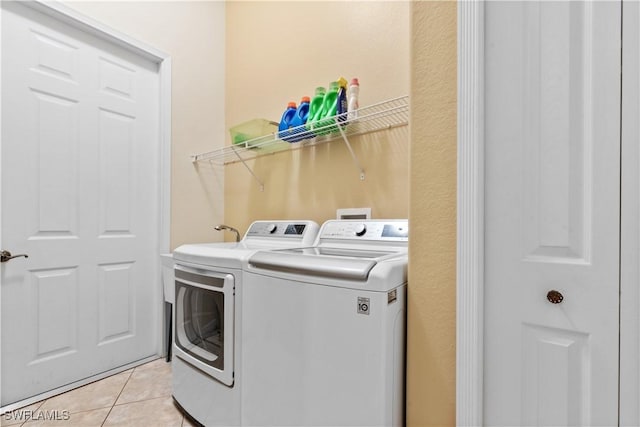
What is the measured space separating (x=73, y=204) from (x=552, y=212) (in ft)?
7.72

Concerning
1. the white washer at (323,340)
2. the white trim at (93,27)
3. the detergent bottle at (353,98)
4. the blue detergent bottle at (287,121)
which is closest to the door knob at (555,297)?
the white washer at (323,340)

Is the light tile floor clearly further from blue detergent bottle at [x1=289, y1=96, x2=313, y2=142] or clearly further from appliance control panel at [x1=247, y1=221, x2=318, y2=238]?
blue detergent bottle at [x1=289, y1=96, x2=313, y2=142]

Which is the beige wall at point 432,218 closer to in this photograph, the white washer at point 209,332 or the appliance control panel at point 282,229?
the white washer at point 209,332

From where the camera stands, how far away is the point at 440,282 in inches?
37.7

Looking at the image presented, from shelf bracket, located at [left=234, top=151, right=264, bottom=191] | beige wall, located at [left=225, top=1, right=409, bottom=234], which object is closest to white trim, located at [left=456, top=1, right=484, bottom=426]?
beige wall, located at [left=225, top=1, right=409, bottom=234]

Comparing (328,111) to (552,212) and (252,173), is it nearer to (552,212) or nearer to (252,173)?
(252,173)

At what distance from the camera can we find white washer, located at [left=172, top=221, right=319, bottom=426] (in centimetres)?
132

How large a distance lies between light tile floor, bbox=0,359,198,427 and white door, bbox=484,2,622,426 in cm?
155

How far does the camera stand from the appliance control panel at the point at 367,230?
4.75 feet

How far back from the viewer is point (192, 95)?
8.13 ft

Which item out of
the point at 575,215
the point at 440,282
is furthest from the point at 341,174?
the point at 575,215

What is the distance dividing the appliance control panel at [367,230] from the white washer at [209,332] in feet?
0.57

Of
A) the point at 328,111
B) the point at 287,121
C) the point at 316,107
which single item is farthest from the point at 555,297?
the point at 287,121

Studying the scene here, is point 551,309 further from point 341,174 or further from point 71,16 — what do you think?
point 71,16
